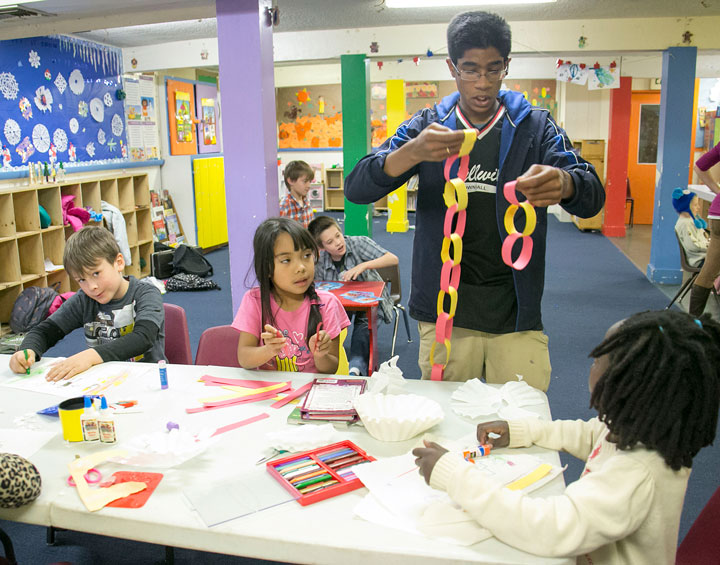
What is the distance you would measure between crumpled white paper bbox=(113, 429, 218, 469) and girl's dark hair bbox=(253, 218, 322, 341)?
2.40ft

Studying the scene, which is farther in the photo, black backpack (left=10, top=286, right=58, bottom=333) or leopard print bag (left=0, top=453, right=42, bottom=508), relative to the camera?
black backpack (left=10, top=286, right=58, bottom=333)

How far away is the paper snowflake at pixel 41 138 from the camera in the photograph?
5832 millimetres

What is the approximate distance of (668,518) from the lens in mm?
1127

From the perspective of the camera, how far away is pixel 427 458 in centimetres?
123

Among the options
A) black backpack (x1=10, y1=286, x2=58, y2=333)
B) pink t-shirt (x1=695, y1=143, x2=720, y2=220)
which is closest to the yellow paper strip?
pink t-shirt (x1=695, y1=143, x2=720, y2=220)

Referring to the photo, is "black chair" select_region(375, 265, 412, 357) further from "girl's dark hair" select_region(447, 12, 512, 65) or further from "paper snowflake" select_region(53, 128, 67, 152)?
"paper snowflake" select_region(53, 128, 67, 152)

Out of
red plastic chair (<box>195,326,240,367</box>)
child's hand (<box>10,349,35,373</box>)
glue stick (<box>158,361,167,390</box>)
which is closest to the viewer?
glue stick (<box>158,361,167,390</box>)

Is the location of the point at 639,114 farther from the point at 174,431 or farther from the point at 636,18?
the point at 174,431

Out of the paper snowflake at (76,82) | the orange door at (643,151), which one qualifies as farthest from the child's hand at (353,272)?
the orange door at (643,151)

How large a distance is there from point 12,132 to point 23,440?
489 cm

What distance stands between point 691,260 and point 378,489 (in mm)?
4749

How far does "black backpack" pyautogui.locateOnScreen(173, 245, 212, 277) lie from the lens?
281 inches

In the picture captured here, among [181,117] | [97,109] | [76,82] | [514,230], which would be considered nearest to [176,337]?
[514,230]

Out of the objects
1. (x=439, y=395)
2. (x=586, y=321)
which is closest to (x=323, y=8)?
(x=586, y=321)
